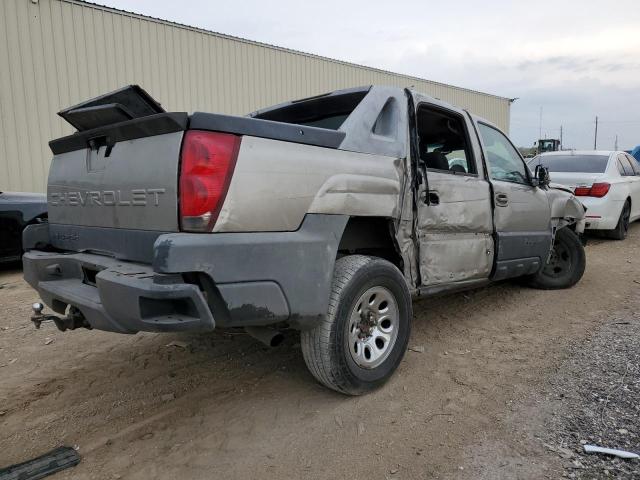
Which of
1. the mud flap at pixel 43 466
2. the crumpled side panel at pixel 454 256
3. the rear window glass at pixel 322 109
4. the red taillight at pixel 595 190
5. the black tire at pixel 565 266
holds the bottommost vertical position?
the mud flap at pixel 43 466

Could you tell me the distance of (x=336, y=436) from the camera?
252 centimetres

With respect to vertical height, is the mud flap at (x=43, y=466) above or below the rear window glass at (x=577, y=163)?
below

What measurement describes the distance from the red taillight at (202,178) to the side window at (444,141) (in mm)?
1824

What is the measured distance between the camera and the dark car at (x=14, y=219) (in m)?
6.30

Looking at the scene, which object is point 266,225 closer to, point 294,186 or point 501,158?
point 294,186

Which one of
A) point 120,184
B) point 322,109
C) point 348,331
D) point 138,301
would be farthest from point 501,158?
point 138,301

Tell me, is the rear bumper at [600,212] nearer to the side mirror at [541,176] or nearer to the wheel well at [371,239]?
the side mirror at [541,176]

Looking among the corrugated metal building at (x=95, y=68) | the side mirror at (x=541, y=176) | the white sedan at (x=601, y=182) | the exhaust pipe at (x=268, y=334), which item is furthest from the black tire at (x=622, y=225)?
the corrugated metal building at (x=95, y=68)

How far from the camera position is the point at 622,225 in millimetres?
8766

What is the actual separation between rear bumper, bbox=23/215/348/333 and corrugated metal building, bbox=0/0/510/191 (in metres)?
7.86

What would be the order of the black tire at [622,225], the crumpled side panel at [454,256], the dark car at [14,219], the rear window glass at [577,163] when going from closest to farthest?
the crumpled side panel at [454,256], the dark car at [14,219], the rear window glass at [577,163], the black tire at [622,225]

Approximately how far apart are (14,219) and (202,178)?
5.49 m

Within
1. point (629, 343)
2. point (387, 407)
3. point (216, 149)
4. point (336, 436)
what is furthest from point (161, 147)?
point (629, 343)

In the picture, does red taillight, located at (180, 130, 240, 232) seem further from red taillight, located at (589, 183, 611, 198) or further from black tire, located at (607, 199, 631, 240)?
black tire, located at (607, 199, 631, 240)
